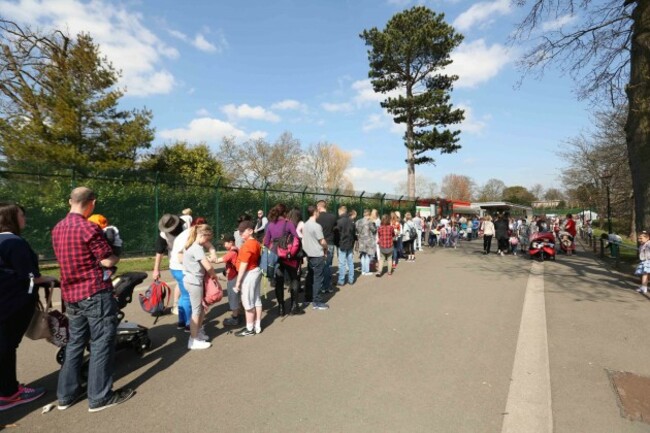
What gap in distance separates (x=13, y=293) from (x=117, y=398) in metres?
1.24

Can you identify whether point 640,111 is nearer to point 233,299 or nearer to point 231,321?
point 233,299

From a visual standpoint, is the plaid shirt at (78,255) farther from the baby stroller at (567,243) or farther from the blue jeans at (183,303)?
the baby stroller at (567,243)

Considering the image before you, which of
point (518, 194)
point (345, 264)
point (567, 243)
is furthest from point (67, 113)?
point (518, 194)

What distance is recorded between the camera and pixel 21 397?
323cm

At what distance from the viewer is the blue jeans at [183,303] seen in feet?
Answer: 16.7

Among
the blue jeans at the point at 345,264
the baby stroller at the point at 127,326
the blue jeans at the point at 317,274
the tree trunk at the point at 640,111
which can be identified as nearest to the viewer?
the baby stroller at the point at 127,326

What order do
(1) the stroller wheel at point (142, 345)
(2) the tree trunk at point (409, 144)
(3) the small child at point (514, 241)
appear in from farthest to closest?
(2) the tree trunk at point (409, 144) < (3) the small child at point (514, 241) < (1) the stroller wheel at point (142, 345)

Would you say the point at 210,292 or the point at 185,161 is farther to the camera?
the point at 185,161

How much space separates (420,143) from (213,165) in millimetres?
14618

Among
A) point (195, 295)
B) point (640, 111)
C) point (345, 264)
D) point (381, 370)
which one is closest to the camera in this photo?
point (381, 370)

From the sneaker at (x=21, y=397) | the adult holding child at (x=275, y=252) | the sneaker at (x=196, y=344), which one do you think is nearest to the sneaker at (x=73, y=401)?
the sneaker at (x=21, y=397)

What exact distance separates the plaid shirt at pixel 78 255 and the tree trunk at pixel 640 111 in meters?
11.8

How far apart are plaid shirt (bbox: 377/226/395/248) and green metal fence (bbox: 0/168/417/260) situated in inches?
282

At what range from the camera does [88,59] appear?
16734mm
